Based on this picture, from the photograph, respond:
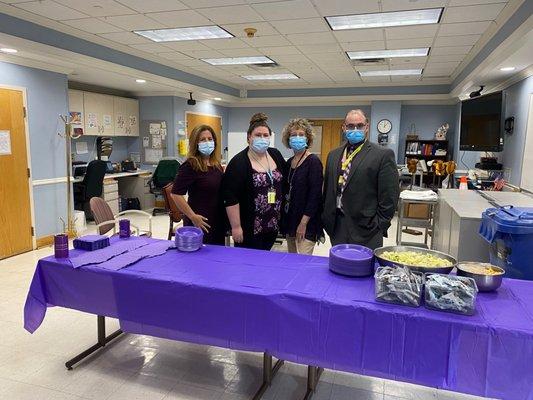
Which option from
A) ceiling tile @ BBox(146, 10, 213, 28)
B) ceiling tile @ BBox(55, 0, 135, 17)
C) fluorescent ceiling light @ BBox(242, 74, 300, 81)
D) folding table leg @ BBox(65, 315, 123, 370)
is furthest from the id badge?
fluorescent ceiling light @ BBox(242, 74, 300, 81)

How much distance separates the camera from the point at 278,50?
538 cm

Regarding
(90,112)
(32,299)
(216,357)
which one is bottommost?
(216,357)

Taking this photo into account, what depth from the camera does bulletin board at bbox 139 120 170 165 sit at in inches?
310

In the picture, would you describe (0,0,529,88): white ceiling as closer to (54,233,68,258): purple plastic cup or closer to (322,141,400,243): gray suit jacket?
(322,141,400,243): gray suit jacket

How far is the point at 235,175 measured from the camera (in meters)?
2.55

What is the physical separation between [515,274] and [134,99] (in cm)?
738

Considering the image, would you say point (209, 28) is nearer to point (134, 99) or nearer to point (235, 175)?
point (235, 175)

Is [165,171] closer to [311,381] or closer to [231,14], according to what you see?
[231,14]

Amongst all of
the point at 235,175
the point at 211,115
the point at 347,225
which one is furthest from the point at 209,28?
the point at 211,115

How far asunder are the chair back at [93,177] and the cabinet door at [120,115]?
166 cm

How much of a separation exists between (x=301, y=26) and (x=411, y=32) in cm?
129

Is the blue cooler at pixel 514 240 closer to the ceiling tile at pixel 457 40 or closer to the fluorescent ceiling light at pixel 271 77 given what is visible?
the ceiling tile at pixel 457 40

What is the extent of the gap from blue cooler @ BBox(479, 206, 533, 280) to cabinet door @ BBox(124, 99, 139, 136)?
687 centimetres

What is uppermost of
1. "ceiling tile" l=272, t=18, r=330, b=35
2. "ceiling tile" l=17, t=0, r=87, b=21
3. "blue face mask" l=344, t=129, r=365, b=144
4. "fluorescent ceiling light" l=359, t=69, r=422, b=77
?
"fluorescent ceiling light" l=359, t=69, r=422, b=77
